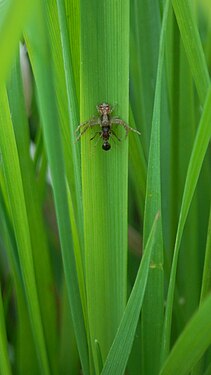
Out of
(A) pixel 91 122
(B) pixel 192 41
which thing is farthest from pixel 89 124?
(B) pixel 192 41

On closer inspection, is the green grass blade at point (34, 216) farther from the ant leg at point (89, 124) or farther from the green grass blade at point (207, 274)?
the green grass blade at point (207, 274)

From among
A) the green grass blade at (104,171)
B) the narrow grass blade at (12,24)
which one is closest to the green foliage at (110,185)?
the green grass blade at (104,171)

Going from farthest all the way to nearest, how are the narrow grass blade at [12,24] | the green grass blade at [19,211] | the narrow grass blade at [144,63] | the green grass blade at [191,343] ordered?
the narrow grass blade at [144,63], the green grass blade at [19,211], the green grass blade at [191,343], the narrow grass blade at [12,24]

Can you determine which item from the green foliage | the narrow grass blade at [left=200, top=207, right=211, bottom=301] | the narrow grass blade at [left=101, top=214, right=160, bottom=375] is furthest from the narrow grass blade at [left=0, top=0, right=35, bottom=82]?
the narrow grass blade at [left=200, top=207, right=211, bottom=301]

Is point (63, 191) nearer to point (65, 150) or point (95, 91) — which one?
point (65, 150)

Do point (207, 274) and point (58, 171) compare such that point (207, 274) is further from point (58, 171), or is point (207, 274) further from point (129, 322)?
point (58, 171)

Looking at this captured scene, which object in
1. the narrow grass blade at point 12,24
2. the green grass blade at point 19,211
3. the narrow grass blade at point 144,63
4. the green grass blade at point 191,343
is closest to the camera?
the narrow grass blade at point 12,24

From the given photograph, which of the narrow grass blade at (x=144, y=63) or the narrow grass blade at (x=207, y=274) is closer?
the narrow grass blade at (x=207, y=274)
